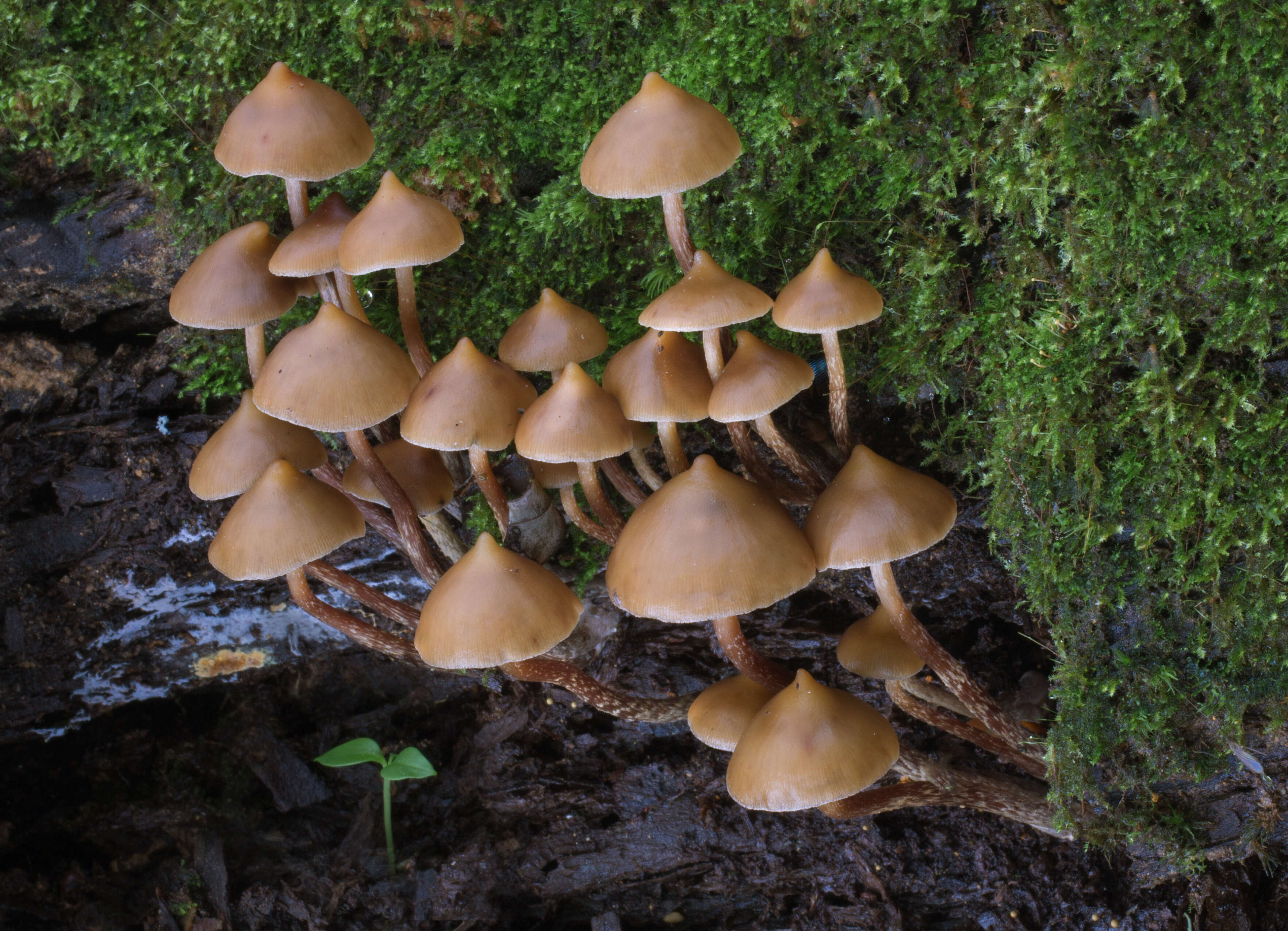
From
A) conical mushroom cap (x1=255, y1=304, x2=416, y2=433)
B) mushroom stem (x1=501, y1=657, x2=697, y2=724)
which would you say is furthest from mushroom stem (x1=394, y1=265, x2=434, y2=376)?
mushroom stem (x1=501, y1=657, x2=697, y2=724)

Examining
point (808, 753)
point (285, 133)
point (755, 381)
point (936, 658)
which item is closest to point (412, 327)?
point (285, 133)

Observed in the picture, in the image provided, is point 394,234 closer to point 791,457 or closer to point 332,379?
point 332,379

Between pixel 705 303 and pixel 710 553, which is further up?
pixel 705 303

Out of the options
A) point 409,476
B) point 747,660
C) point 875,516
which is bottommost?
point 747,660

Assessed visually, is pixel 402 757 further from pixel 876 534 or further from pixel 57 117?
pixel 57 117

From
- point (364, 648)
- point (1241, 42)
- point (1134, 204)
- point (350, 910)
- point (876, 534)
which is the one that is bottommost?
point (350, 910)

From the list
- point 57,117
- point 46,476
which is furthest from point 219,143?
point 46,476

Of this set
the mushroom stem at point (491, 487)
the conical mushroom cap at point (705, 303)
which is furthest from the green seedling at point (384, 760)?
the conical mushroom cap at point (705, 303)
